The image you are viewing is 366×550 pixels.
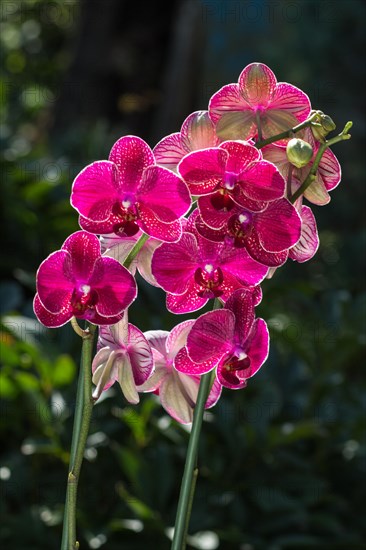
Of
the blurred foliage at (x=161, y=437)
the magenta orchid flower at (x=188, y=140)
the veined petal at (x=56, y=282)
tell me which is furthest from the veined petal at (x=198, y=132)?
the blurred foliage at (x=161, y=437)

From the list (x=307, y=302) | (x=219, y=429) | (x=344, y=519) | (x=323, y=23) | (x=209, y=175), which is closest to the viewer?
(x=209, y=175)

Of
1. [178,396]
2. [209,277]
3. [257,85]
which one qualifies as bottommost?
[178,396]

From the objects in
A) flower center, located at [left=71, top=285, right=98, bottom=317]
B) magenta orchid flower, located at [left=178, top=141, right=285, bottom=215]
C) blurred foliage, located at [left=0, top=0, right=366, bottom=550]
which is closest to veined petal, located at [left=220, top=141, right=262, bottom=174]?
magenta orchid flower, located at [left=178, top=141, right=285, bottom=215]

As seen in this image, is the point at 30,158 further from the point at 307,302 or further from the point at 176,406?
the point at 176,406

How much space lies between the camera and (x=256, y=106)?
0.58m

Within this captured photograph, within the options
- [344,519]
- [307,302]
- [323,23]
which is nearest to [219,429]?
[344,519]

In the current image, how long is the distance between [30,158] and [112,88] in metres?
1.48

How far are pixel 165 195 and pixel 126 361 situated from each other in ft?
0.38

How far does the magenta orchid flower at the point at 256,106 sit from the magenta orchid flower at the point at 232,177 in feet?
0.12

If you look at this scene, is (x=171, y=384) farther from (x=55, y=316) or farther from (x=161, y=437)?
(x=161, y=437)

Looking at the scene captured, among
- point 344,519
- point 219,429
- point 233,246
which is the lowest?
point 344,519

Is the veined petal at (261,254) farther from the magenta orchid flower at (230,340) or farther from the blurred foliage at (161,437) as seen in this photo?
the blurred foliage at (161,437)

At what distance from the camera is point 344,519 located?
1.64 meters

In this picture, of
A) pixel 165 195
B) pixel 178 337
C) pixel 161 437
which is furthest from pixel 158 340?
pixel 161 437
